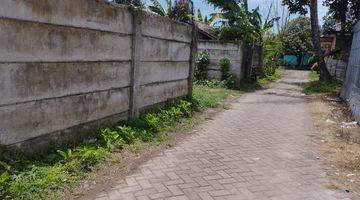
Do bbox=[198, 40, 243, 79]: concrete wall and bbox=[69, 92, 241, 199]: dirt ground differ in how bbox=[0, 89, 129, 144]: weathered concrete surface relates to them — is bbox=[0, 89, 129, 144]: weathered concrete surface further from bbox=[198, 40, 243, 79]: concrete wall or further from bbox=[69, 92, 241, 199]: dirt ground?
bbox=[198, 40, 243, 79]: concrete wall

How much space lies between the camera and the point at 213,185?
16.0 ft

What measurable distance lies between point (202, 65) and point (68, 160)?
11.8m

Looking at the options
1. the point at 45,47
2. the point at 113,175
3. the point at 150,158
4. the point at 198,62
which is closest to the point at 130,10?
the point at 45,47

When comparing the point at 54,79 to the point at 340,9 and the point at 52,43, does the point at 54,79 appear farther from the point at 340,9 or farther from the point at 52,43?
the point at 340,9

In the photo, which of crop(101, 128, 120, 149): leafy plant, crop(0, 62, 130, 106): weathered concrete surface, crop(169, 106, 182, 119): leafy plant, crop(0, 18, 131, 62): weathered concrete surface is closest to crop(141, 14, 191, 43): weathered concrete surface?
crop(0, 18, 131, 62): weathered concrete surface

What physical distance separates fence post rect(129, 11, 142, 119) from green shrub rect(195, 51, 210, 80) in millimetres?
9163

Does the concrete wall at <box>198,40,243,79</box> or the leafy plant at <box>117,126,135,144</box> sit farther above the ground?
the concrete wall at <box>198,40,243,79</box>

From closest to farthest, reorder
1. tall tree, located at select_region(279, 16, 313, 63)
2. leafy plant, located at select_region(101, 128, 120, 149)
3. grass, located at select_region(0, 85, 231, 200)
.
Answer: grass, located at select_region(0, 85, 231, 200) < leafy plant, located at select_region(101, 128, 120, 149) < tall tree, located at select_region(279, 16, 313, 63)

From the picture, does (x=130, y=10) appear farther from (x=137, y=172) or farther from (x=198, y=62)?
(x=198, y=62)

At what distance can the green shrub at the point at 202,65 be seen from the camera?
1623 centimetres

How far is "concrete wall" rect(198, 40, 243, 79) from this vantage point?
16094mm

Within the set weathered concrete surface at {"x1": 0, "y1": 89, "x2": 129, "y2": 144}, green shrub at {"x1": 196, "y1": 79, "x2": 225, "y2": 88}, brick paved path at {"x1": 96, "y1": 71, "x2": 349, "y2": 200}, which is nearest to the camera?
weathered concrete surface at {"x1": 0, "y1": 89, "x2": 129, "y2": 144}

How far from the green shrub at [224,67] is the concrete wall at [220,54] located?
0.14m

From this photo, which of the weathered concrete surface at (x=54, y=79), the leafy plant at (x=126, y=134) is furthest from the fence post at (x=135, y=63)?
the leafy plant at (x=126, y=134)
